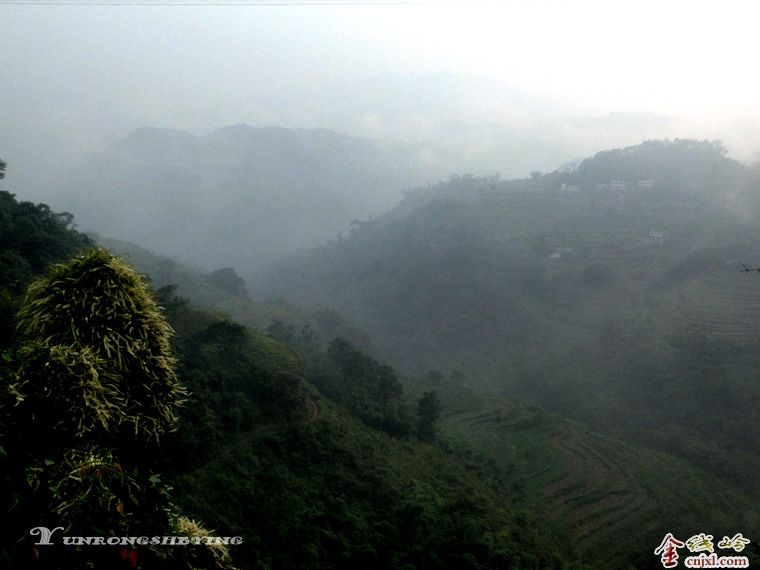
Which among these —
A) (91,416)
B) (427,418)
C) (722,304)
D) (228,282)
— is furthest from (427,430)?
(228,282)

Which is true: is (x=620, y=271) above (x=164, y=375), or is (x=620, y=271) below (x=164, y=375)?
below

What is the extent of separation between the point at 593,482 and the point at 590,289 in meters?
45.0

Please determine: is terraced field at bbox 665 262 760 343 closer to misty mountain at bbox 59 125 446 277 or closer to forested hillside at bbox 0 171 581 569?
forested hillside at bbox 0 171 581 569

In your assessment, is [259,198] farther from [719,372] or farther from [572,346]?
[719,372]

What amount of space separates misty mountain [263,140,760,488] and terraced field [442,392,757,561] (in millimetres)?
5663

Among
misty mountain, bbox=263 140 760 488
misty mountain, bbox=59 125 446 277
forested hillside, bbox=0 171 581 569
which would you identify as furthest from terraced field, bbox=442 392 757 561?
misty mountain, bbox=59 125 446 277

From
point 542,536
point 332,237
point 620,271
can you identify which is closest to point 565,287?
point 620,271

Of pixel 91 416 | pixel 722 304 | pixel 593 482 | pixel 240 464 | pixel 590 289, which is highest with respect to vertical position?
pixel 91 416

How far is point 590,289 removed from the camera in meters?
67.4

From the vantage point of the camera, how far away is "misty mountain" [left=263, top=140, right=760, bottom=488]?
146 feet

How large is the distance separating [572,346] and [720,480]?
1217 inches

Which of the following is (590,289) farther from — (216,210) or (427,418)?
(216,210)

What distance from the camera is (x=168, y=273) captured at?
188 ft

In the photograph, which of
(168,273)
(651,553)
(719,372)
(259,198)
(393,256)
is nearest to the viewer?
(651,553)
